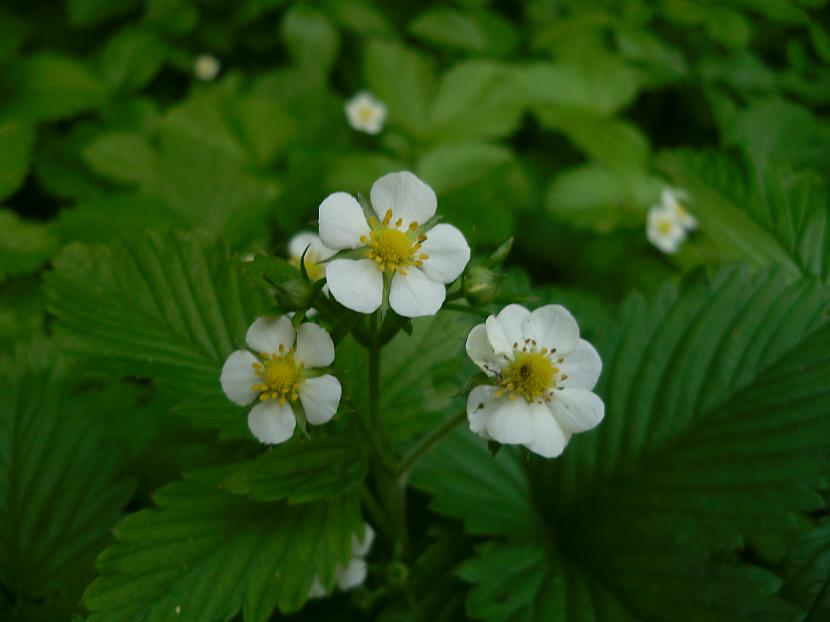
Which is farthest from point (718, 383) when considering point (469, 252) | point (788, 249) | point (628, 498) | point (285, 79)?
point (285, 79)

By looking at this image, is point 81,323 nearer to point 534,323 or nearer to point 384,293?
point 384,293

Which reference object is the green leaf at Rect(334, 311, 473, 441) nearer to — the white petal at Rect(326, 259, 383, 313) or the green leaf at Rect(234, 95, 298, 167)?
the white petal at Rect(326, 259, 383, 313)

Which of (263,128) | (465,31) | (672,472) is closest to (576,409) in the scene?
(672,472)

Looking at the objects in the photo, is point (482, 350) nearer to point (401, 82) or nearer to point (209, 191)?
point (209, 191)

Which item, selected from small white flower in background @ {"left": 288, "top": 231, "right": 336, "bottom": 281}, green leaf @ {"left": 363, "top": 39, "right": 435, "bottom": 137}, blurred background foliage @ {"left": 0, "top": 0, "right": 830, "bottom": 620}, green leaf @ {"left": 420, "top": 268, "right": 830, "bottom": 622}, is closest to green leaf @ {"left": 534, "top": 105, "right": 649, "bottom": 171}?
blurred background foliage @ {"left": 0, "top": 0, "right": 830, "bottom": 620}

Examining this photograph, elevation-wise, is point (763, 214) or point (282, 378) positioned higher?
point (763, 214)

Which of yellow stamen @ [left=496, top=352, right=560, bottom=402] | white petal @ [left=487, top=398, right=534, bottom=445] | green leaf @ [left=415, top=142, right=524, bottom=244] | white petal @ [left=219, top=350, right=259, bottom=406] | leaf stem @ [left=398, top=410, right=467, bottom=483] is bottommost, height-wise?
leaf stem @ [left=398, top=410, right=467, bottom=483]

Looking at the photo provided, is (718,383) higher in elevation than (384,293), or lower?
lower
